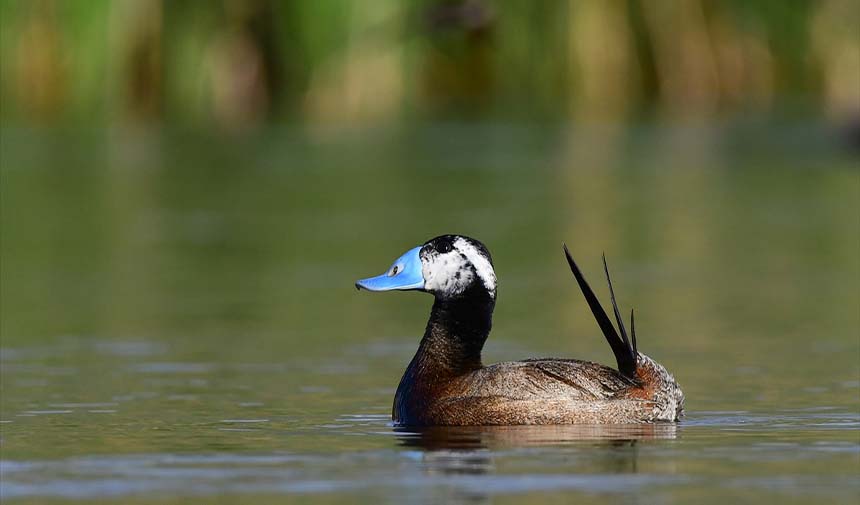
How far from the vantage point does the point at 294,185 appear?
27047 millimetres

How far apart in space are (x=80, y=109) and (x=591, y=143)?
11.2m

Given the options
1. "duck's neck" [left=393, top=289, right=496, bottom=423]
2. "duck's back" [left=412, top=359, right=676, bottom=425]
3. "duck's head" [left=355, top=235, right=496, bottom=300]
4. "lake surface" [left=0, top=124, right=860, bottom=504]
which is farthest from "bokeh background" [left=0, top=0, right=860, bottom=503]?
"duck's head" [left=355, top=235, right=496, bottom=300]

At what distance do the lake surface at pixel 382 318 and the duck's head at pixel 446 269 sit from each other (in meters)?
0.63

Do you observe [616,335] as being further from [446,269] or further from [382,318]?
[382,318]

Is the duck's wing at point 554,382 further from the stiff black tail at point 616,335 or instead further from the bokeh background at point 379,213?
the bokeh background at point 379,213

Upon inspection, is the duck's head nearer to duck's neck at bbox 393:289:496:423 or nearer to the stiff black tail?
duck's neck at bbox 393:289:496:423

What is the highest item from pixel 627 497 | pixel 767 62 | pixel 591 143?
pixel 767 62

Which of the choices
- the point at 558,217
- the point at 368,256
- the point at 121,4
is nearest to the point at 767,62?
the point at 121,4

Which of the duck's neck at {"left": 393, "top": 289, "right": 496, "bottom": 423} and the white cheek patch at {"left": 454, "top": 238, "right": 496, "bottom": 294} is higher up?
the white cheek patch at {"left": 454, "top": 238, "right": 496, "bottom": 294}

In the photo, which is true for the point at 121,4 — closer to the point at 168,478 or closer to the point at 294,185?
the point at 294,185

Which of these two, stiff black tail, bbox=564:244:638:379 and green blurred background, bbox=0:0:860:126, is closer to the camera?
stiff black tail, bbox=564:244:638:379

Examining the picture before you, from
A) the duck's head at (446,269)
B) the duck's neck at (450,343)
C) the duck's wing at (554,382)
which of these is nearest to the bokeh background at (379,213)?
the duck's neck at (450,343)

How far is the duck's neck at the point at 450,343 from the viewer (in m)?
9.34

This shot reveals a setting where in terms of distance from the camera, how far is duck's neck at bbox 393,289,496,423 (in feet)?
30.7
